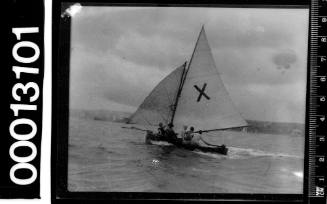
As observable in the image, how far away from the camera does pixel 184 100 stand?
1.32 m

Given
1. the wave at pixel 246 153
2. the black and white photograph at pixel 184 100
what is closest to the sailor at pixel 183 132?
the black and white photograph at pixel 184 100

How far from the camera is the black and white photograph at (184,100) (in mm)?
1300

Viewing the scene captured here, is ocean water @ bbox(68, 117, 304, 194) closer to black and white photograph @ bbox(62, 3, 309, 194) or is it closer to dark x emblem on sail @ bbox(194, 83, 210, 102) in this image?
black and white photograph @ bbox(62, 3, 309, 194)

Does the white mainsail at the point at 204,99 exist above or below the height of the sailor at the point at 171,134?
above

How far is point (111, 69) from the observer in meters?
1.30

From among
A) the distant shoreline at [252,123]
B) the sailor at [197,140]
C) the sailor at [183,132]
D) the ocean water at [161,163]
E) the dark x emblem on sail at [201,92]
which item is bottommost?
the ocean water at [161,163]

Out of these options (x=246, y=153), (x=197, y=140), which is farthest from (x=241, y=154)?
(x=197, y=140)

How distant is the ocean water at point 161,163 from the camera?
130cm

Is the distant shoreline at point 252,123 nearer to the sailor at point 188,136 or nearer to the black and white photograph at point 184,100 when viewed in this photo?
the black and white photograph at point 184,100

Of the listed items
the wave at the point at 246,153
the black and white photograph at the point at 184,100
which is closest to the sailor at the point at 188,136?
the black and white photograph at the point at 184,100

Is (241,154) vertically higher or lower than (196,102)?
lower

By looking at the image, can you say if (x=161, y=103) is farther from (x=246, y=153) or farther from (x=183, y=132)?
(x=246, y=153)

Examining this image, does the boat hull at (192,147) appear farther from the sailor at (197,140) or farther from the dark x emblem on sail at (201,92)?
the dark x emblem on sail at (201,92)

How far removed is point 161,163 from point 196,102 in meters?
0.21
